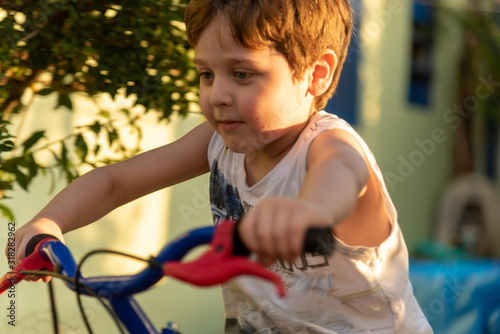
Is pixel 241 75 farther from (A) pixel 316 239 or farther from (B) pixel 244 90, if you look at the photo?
(A) pixel 316 239

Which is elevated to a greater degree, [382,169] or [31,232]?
[31,232]

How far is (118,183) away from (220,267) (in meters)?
0.99

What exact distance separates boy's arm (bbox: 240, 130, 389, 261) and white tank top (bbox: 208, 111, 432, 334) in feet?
0.16

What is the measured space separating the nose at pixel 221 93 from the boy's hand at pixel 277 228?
0.63 m

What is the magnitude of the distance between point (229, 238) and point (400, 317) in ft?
2.95

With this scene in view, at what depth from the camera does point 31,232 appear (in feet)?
5.38

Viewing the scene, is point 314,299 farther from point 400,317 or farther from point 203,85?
point 203,85

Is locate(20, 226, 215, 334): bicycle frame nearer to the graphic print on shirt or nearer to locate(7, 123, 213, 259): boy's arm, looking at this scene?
locate(7, 123, 213, 259): boy's arm

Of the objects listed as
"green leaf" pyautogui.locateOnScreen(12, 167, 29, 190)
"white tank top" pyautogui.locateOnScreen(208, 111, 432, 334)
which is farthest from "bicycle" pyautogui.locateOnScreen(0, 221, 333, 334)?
"green leaf" pyautogui.locateOnScreen(12, 167, 29, 190)

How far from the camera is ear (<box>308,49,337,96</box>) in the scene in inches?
74.9

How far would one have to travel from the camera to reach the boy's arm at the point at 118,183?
5.79ft

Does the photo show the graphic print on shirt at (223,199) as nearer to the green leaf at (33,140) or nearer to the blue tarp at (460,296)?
the green leaf at (33,140)

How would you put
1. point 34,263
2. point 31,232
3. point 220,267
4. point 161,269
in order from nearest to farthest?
point 220,267, point 161,269, point 34,263, point 31,232

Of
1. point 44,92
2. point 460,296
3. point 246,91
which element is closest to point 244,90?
point 246,91
